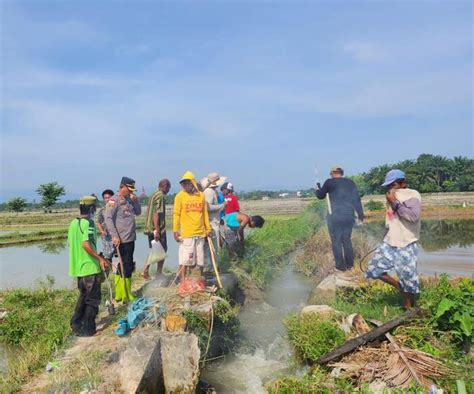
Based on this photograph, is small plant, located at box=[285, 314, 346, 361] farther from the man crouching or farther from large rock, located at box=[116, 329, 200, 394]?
large rock, located at box=[116, 329, 200, 394]

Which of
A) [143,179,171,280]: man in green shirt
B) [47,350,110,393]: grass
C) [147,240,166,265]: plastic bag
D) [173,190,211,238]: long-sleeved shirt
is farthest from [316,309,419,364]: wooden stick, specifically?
[143,179,171,280]: man in green shirt

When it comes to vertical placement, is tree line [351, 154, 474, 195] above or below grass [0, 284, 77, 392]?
above

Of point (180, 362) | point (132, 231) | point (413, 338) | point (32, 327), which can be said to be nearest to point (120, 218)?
point (132, 231)

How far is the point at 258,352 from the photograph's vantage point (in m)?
5.48

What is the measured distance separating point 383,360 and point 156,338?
2.23 metres

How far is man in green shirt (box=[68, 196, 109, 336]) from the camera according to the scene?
207 inches

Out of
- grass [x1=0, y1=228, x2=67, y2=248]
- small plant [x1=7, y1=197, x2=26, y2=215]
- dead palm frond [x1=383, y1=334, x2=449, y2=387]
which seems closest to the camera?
dead palm frond [x1=383, y1=334, x2=449, y2=387]

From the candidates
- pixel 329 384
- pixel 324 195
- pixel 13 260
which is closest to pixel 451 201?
pixel 324 195

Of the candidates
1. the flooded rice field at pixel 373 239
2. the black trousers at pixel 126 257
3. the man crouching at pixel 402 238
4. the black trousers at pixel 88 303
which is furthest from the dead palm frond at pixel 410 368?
the flooded rice field at pixel 373 239

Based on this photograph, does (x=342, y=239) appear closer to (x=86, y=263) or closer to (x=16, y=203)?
(x=86, y=263)

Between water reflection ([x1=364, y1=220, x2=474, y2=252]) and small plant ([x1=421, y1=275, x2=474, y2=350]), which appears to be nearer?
small plant ([x1=421, y1=275, x2=474, y2=350])

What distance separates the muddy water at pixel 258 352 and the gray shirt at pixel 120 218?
225cm

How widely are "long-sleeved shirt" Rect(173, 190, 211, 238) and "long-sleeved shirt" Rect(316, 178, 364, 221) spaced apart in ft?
8.56

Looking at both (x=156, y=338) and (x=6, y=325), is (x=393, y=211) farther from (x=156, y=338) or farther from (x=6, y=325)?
(x=6, y=325)
